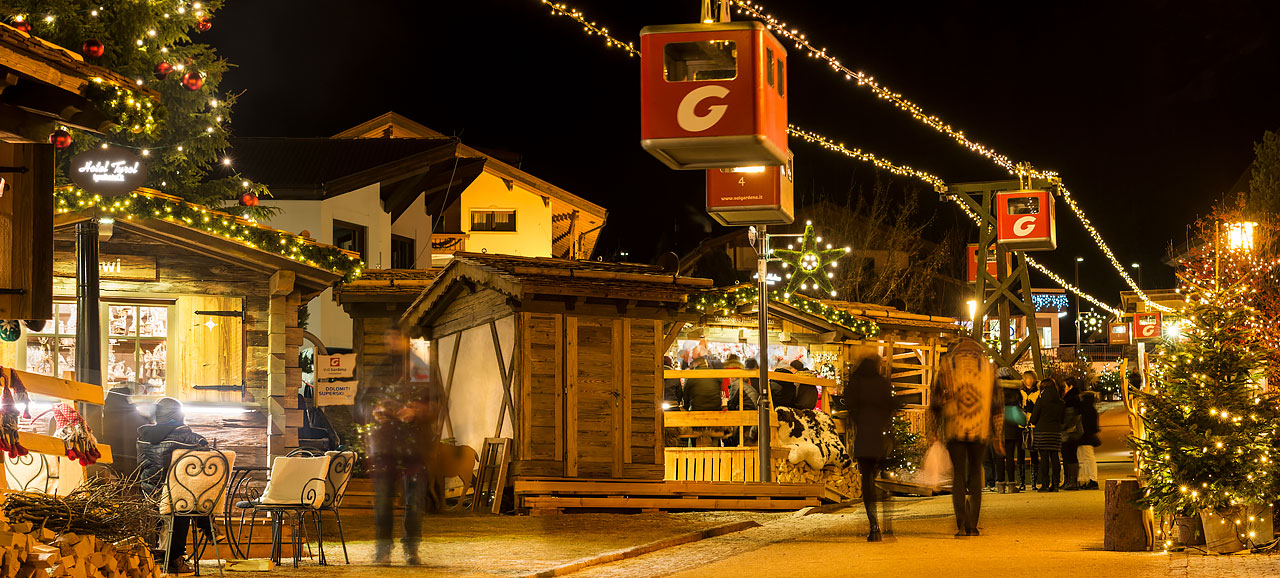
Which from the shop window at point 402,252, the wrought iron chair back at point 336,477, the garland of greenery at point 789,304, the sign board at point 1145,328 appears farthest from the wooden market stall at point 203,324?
the sign board at point 1145,328

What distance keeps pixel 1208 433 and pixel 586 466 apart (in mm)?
8374

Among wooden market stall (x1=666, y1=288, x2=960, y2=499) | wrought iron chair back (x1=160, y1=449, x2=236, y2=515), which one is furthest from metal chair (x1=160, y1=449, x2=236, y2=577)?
wooden market stall (x1=666, y1=288, x2=960, y2=499)

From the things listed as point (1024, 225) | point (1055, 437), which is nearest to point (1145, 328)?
point (1024, 225)

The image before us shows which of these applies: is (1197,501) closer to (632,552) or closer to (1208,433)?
(1208,433)

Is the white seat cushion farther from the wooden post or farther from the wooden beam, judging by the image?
the wooden beam

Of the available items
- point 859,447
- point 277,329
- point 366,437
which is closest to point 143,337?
point 277,329

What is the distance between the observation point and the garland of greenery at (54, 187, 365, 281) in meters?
15.9

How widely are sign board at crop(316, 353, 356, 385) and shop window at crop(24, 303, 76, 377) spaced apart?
13.7 feet

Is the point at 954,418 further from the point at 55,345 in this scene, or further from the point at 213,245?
the point at 55,345

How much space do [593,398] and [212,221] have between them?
17.5ft

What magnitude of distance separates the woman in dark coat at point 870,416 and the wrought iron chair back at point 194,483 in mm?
5361

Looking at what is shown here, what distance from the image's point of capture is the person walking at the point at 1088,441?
19172 millimetres

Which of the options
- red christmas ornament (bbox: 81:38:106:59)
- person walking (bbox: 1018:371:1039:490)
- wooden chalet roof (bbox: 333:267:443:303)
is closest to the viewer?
red christmas ornament (bbox: 81:38:106:59)

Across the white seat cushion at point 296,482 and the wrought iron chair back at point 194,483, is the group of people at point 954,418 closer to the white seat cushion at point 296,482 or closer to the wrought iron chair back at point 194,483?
the white seat cushion at point 296,482
